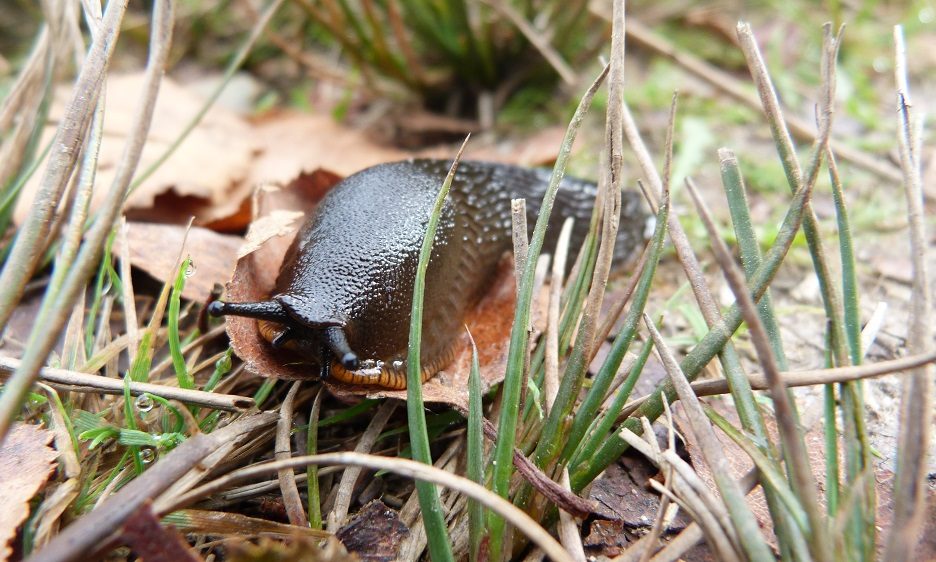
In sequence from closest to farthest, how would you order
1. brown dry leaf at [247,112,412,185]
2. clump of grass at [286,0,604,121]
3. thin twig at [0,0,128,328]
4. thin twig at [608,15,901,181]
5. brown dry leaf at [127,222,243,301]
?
1. thin twig at [0,0,128,328]
2. brown dry leaf at [127,222,243,301]
3. thin twig at [608,15,901,181]
4. brown dry leaf at [247,112,412,185]
5. clump of grass at [286,0,604,121]

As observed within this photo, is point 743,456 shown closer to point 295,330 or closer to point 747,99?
point 295,330

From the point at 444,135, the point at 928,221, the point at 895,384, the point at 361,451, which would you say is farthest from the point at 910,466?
the point at 444,135

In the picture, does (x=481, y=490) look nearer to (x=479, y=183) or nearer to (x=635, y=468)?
(x=635, y=468)

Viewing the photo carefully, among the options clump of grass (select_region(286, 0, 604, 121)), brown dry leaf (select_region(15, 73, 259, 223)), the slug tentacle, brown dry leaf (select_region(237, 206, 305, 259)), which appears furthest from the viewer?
clump of grass (select_region(286, 0, 604, 121))

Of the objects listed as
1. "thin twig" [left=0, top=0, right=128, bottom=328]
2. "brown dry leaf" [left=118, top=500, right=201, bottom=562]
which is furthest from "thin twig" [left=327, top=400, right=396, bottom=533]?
"thin twig" [left=0, top=0, right=128, bottom=328]

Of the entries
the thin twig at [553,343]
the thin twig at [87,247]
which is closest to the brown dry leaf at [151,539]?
the thin twig at [87,247]

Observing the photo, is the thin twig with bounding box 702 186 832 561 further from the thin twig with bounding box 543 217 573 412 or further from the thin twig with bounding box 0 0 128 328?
the thin twig with bounding box 0 0 128 328
